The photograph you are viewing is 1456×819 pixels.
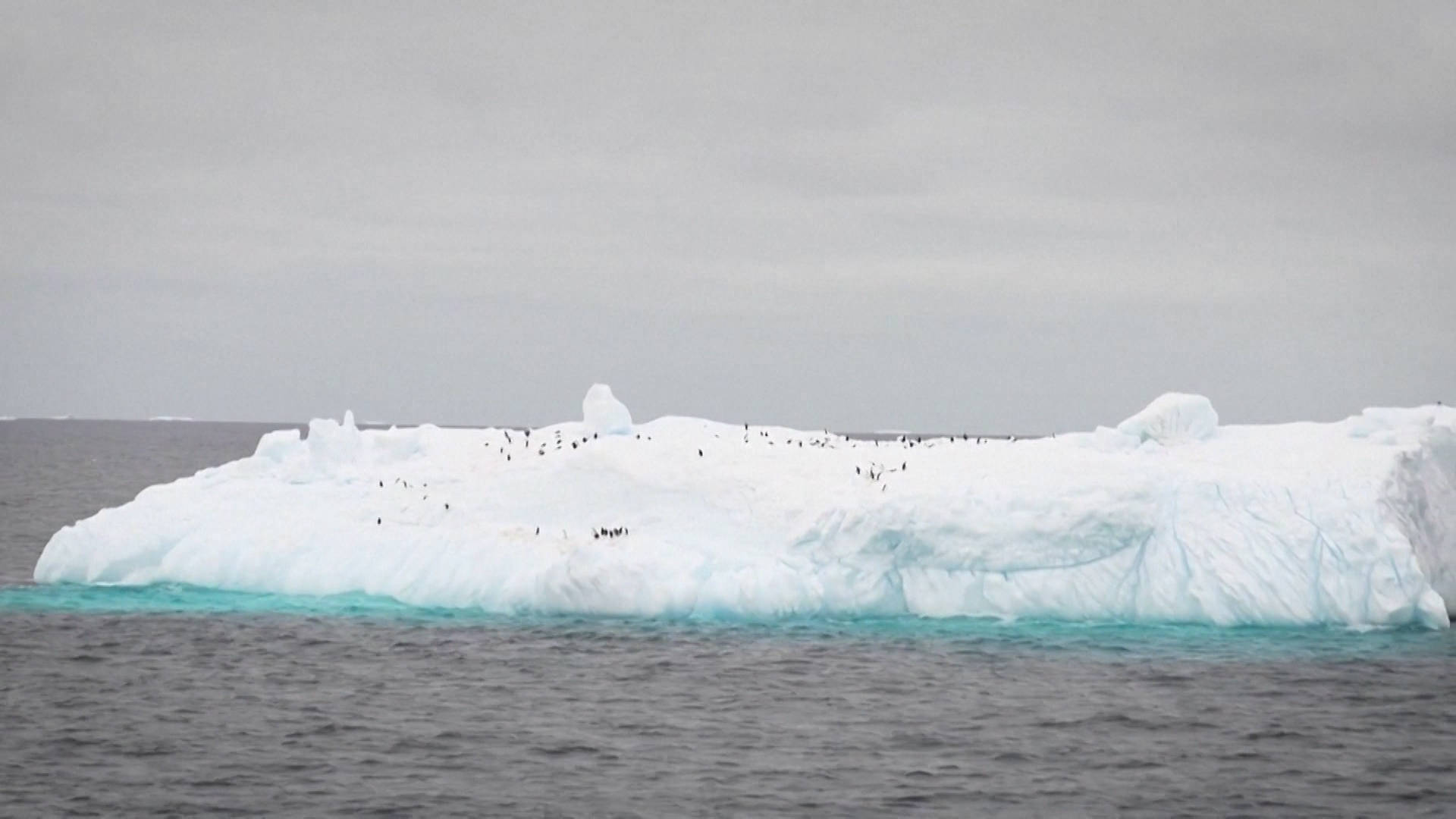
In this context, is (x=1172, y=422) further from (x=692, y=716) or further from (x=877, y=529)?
(x=692, y=716)

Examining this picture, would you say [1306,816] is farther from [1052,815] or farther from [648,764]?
[648,764]

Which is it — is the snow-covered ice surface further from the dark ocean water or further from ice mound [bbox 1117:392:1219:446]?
the dark ocean water

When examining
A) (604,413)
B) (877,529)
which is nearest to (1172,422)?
(877,529)

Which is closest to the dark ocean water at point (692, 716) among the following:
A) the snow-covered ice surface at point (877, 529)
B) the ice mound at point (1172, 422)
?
the snow-covered ice surface at point (877, 529)

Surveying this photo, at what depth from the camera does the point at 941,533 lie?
1145 inches

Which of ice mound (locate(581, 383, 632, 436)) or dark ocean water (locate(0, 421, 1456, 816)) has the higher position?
ice mound (locate(581, 383, 632, 436))

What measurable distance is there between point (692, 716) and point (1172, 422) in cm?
1713

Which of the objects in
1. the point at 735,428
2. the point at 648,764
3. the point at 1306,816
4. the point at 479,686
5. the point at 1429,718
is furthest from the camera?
the point at 735,428

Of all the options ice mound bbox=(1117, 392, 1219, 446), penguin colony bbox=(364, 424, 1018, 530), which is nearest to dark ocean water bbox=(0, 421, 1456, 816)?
penguin colony bbox=(364, 424, 1018, 530)

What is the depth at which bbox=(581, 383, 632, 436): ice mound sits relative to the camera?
3725cm

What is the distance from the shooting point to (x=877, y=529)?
29.2 metres

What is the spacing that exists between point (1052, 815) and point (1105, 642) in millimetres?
10967

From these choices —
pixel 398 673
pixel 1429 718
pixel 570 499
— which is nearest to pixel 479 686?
pixel 398 673

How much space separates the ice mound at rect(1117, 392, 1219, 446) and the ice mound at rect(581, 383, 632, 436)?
12.6 m
